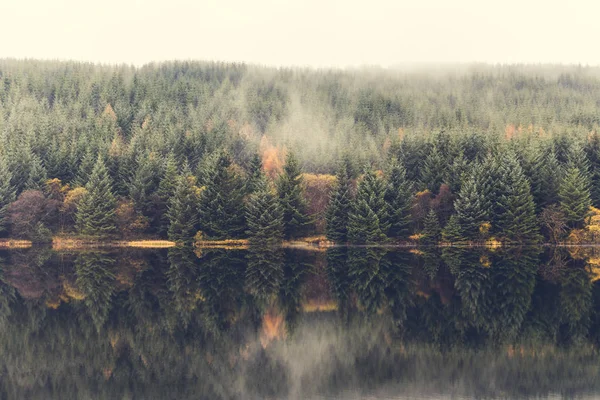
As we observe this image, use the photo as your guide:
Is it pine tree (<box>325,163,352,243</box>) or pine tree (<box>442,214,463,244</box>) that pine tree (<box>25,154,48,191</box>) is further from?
pine tree (<box>442,214,463,244</box>)

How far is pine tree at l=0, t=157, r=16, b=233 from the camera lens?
7950 centimetres

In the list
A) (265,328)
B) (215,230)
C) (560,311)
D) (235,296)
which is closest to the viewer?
(265,328)

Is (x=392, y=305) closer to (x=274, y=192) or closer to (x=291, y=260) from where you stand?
(x=291, y=260)

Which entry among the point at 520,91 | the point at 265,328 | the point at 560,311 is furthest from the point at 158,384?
the point at 520,91

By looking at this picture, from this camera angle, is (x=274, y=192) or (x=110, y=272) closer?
(x=110, y=272)

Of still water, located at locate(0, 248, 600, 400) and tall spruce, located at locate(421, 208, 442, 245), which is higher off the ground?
still water, located at locate(0, 248, 600, 400)

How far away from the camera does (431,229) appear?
78.1 meters

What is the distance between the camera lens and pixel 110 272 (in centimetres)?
A: 5112

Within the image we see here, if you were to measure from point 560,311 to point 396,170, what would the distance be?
1866 inches

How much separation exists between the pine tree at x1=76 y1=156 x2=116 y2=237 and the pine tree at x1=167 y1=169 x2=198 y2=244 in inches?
264

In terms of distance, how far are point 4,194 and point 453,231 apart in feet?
167

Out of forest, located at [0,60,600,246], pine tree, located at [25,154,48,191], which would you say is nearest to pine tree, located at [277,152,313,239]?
forest, located at [0,60,600,246]

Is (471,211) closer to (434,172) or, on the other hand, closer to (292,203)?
(434,172)

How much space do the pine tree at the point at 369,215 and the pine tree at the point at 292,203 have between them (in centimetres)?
532
